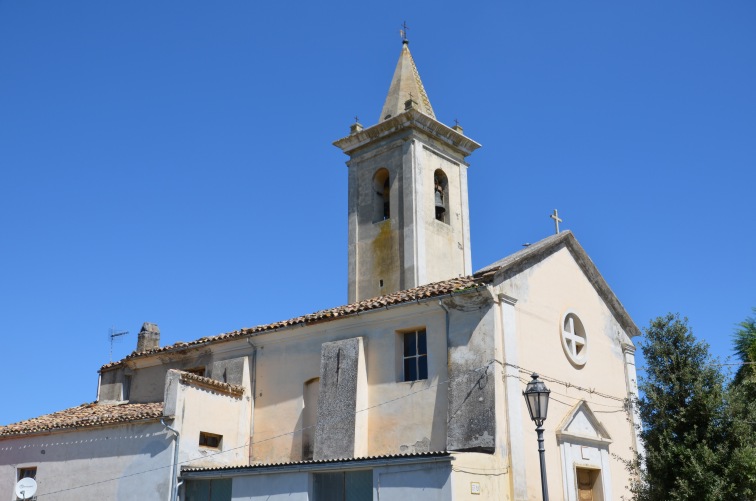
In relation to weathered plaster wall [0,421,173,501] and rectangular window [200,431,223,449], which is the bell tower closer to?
rectangular window [200,431,223,449]

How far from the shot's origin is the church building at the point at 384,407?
59.0 ft

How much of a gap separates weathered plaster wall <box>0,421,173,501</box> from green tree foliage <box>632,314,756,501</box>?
1173 centimetres

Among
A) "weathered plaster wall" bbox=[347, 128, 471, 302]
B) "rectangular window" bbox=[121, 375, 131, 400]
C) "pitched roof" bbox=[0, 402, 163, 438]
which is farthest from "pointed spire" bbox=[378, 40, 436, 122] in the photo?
"pitched roof" bbox=[0, 402, 163, 438]

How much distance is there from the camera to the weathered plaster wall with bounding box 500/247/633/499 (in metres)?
19.5

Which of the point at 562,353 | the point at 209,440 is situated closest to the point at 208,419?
the point at 209,440

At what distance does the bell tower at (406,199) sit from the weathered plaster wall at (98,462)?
11.6 meters

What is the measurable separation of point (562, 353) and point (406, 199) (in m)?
10.7

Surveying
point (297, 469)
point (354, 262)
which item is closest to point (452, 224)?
point (354, 262)

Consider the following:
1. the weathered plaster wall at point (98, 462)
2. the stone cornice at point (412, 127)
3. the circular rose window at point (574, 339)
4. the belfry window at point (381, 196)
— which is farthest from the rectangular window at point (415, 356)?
the stone cornice at point (412, 127)

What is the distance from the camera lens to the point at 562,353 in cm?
2120

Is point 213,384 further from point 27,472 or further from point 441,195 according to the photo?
point 441,195

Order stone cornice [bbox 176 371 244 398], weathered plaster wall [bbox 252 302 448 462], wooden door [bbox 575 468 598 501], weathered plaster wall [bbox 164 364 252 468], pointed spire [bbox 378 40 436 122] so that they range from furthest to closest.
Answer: pointed spire [bbox 378 40 436 122] → stone cornice [bbox 176 371 244 398] → wooden door [bbox 575 468 598 501] → weathered plaster wall [bbox 164 364 252 468] → weathered plaster wall [bbox 252 302 448 462]

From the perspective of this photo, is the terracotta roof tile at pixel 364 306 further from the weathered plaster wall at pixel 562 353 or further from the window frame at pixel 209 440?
the window frame at pixel 209 440

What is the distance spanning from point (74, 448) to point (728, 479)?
16.7 meters
